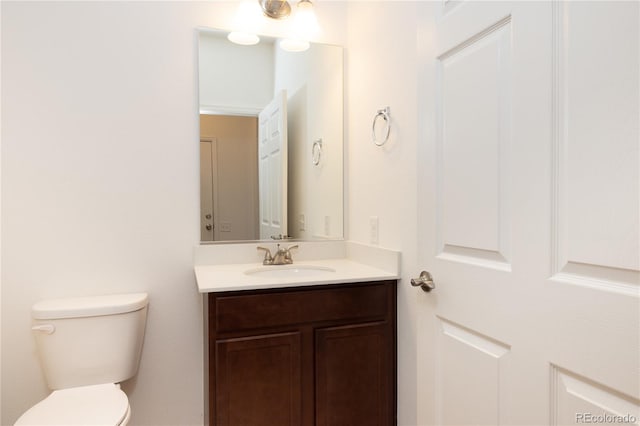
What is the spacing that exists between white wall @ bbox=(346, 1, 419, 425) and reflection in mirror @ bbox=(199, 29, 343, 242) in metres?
0.15

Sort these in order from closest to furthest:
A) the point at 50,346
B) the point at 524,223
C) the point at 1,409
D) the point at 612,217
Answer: the point at 612,217
the point at 524,223
the point at 50,346
the point at 1,409

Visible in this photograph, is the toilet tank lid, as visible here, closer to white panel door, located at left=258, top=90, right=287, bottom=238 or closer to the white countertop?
the white countertop

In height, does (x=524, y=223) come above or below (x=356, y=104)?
below

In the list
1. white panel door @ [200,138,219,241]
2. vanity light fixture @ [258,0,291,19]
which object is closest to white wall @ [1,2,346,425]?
white panel door @ [200,138,219,241]

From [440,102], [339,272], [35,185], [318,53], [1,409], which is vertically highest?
[318,53]

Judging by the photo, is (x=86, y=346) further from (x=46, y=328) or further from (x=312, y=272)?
(x=312, y=272)

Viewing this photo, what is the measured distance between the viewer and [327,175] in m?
2.12

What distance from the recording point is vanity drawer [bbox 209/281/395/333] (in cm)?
146

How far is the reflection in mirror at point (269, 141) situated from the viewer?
6.39 ft

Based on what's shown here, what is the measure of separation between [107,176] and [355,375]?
1438 mm

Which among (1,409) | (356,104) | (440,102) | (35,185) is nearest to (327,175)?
(356,104)

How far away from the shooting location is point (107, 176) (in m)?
1.79

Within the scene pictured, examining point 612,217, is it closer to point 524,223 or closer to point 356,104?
point 524,223

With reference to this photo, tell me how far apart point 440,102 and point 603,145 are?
1.78ft
